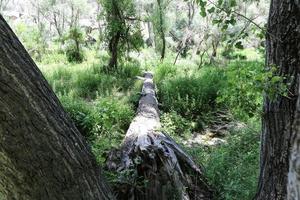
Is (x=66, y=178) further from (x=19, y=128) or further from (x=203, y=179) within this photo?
(x=203, y=179)

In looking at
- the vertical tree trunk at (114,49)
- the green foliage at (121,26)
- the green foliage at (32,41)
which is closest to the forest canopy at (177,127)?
the vertical tree trunk at (114,49)

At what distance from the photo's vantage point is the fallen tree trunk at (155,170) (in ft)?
12.7

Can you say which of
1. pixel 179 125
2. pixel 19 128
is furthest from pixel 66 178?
pixel 179 125

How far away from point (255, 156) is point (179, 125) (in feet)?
8.39

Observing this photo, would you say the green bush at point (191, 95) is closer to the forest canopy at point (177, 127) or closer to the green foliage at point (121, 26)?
the forest canopy at point (177, 127)

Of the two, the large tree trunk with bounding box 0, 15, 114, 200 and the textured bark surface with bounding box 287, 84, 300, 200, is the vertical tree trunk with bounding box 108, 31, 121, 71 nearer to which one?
the large tree trunk with bounding box 0, 15, 114, 200

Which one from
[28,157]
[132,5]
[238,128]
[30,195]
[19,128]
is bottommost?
[238,128]

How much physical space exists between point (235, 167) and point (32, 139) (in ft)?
12.0

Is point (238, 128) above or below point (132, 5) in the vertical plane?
below

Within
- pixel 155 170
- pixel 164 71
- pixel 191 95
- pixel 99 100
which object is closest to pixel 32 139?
pixel 155 170

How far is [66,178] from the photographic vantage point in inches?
84.8

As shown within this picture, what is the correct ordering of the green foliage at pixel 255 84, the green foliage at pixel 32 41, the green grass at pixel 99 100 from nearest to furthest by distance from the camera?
1. the green foliage at pixel 255 84
2. the green grass at pixel 99 100
3. the green foliage at pixel 32 41

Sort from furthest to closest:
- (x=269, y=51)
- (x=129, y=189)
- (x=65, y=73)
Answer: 1. (x=65, y=73)
2. (x=129, y=189)
3. (x=269, y=51)

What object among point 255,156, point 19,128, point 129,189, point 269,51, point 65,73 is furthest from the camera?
point 65,73
